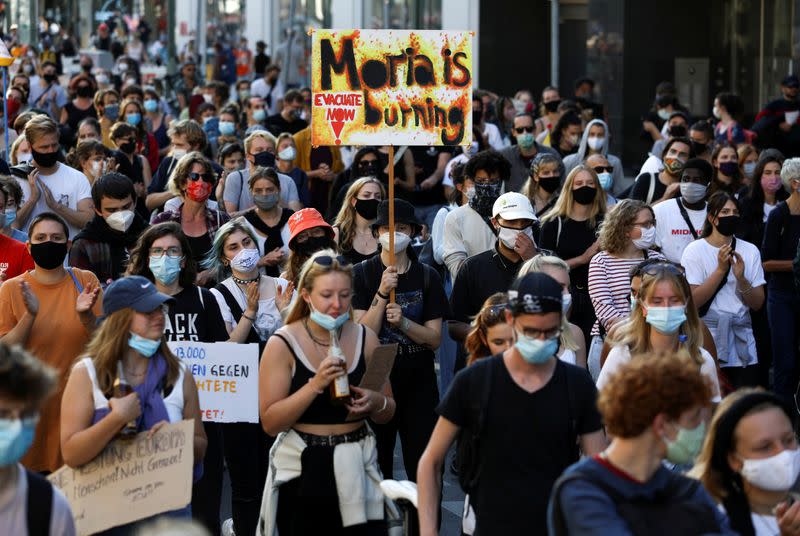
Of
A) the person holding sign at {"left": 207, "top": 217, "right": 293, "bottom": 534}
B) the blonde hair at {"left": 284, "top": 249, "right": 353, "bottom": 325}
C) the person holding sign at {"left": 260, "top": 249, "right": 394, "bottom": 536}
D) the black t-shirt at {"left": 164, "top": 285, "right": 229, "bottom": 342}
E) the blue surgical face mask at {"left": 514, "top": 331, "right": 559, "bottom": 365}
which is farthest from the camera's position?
the person holding sign at {"left": 207, "top": 217, "right": 293, "bottom": 534}

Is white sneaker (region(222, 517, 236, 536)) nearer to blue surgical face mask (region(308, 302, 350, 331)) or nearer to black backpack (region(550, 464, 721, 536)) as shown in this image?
blue surgical face mask (region(308, 302, 350, 331))

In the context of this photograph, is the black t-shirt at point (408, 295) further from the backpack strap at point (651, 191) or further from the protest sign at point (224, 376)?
the backpack strap at point (651, 191)

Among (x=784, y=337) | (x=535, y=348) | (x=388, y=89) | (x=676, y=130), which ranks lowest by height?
(x=784, y=337)

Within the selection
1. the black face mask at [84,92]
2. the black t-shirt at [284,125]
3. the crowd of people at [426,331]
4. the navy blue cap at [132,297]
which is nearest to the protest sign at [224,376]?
the crowd of people at [426,331]

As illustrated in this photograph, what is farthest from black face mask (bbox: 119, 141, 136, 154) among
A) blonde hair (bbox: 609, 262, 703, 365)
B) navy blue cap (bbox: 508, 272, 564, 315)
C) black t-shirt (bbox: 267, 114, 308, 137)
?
navy blue cap (bbox: 508, 272, 564, 315)

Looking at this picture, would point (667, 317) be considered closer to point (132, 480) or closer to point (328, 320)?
point (328, 320)

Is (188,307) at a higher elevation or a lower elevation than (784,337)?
higher

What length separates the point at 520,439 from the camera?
5.14m

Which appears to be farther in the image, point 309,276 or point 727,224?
point 727,224

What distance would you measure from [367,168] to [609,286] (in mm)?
4389

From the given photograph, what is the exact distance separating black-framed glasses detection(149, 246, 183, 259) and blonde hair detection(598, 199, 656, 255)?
2.63 metres

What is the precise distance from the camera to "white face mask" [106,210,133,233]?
351 inches

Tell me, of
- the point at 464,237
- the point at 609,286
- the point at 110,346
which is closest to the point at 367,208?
the point at 464,237

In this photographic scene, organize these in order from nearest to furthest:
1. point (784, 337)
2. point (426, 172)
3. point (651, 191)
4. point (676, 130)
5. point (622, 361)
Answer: point (622, 361)
point (784, 337)
point (651, 191)
point (676, 130)
point (426, 172)
